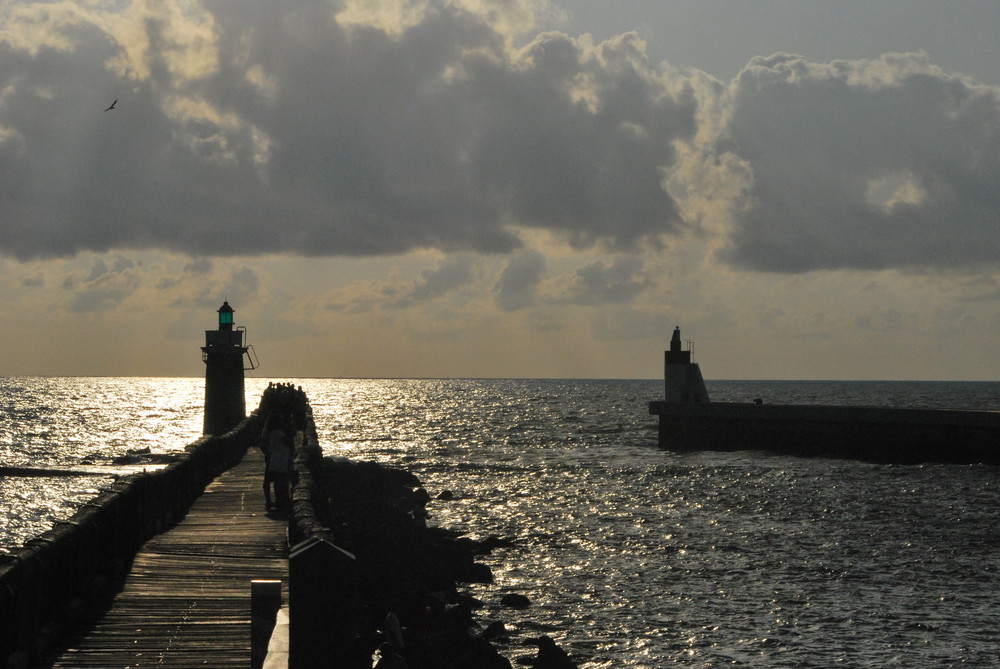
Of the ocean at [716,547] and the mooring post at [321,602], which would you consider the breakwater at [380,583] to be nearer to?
the mooring post at [321,602]

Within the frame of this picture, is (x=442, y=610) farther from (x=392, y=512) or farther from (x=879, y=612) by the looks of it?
(x=392, y=512)

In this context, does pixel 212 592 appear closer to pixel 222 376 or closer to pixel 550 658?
pixel 550 658

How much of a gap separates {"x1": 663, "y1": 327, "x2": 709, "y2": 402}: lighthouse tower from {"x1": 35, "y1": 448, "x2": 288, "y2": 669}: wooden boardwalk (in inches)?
1681

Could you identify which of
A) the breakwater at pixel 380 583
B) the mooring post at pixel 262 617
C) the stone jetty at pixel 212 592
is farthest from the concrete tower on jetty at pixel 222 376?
the mooring post at pixel 262 617

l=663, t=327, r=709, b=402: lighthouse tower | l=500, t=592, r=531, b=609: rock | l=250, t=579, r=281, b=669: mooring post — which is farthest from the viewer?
l=663, t=327, r=709, b=402: lighthouse tower

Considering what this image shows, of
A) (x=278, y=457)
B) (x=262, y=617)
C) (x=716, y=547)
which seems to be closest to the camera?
(x=262, y=617)

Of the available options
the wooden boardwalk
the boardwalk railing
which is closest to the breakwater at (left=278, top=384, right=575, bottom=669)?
the wooden boardwalk

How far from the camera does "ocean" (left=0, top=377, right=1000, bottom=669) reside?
22.0m

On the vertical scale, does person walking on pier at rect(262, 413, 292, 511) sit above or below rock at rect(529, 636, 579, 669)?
above

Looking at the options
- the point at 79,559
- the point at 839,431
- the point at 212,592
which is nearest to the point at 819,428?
the point at 839,431

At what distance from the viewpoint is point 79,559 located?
10.4 meters

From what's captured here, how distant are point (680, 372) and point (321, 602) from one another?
52300 millimetres

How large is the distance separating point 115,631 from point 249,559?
3485 mm

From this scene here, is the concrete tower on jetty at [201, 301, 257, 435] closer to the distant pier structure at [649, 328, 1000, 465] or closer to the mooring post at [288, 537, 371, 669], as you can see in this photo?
the distant pier structure at [649, 328, 1000, 465]
